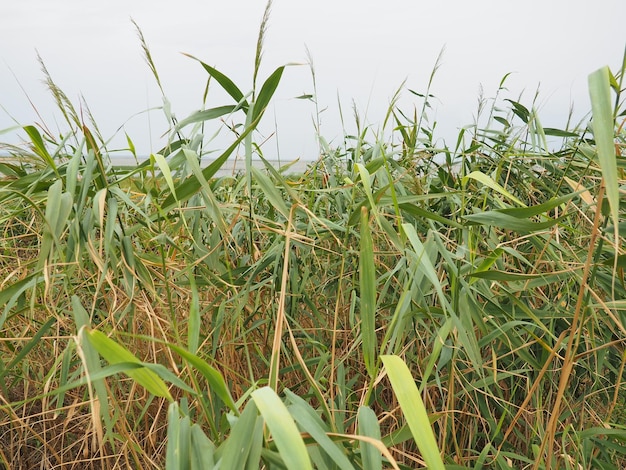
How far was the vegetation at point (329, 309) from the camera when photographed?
0.65 m

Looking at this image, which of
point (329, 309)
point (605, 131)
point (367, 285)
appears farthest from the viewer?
point (329, 309)

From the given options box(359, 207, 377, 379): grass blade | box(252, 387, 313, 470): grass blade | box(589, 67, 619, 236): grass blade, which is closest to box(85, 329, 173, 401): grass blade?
box(252, 387, 313, 470): grass blade

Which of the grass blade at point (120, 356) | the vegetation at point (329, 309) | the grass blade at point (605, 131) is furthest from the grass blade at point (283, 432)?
the grass blade at point (605, 131)

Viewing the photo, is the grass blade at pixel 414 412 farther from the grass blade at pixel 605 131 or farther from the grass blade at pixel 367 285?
the grass blade at pixel 605 131

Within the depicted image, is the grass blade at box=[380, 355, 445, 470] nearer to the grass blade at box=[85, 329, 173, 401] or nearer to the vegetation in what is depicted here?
the vegetation

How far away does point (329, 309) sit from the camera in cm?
121

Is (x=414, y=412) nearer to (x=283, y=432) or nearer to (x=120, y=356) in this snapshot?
(x=283, y=432)

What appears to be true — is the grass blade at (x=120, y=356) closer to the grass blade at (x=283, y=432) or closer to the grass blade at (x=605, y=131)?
the grass blade at (x=283, y=432)

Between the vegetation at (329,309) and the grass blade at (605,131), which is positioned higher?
the grass blade at (605,131)

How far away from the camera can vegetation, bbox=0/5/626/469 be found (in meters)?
0.65

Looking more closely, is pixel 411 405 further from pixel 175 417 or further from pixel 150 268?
pixel 150 268

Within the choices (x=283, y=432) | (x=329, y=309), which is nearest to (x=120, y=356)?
(x=283, y=432)

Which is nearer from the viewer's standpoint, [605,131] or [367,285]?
[605,131]

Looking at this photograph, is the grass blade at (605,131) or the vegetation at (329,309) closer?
the grass blade at (605,131)
